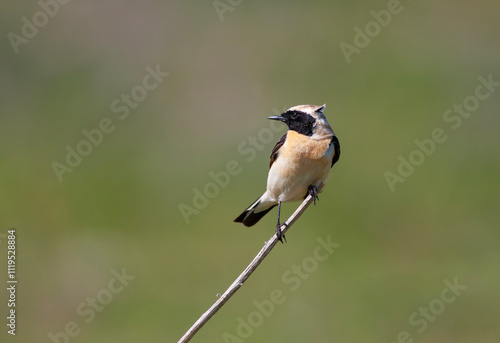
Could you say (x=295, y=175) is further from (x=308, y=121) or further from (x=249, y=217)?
(x=249, y=217)

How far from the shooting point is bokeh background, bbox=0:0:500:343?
29.4ft

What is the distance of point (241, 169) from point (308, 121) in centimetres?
628

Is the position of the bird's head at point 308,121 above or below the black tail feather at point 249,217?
above

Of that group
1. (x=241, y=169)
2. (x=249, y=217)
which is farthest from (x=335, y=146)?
(x=241, y=169)

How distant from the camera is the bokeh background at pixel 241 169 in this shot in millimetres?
8969

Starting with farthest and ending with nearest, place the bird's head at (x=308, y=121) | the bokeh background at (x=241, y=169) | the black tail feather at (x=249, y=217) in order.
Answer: the bokeh background at (x=241, y=169) → the black tail feather at (x=249, y=217) → the bird's head at (x=308, y=121)

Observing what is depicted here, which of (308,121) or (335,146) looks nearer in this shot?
(308,121)

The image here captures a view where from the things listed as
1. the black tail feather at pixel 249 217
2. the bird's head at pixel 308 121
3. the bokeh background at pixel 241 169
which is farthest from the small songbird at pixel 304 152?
the bokeh background at pixel 241 169

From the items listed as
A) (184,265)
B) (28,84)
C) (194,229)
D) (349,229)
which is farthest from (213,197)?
(28,84)

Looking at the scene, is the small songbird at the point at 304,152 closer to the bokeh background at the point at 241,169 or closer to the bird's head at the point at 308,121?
the bird's head at the point at 308,121

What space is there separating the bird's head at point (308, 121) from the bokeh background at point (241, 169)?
3989 millimetres

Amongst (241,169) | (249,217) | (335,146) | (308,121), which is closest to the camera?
(308,121)

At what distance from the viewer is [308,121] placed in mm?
4809

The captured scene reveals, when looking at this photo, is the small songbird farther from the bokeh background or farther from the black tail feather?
the bokeh background
